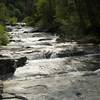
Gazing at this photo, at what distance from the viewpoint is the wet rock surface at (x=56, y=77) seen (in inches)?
451

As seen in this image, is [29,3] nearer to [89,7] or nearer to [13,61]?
[89,7]

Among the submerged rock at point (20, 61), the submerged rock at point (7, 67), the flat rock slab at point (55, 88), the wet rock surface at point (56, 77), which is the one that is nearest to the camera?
the flat rock slab at point (55, 88)

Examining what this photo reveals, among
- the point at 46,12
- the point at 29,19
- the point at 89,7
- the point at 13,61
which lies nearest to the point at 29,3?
the point at 29,19

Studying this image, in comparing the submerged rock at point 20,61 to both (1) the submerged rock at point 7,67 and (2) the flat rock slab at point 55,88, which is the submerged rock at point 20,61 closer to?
(1) the submerged rock at point 7,67

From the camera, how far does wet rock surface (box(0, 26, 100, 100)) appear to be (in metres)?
11.5

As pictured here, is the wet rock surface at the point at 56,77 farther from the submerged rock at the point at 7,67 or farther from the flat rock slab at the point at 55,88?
the submerged rock at the point at 7,67

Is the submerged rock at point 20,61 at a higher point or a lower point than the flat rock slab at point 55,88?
lower

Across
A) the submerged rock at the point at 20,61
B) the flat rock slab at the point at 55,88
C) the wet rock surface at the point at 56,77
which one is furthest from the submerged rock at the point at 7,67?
the flat rock slab at the point at 55,88

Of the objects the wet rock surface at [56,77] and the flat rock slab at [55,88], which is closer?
the flat rock slab at [55,88]

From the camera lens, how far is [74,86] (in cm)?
1237

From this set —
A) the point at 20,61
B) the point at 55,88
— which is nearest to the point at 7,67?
the point at 20,61

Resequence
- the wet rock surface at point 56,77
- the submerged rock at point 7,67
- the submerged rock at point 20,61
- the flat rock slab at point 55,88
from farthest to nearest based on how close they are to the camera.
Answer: the submerged rock at point 20,61 → the submerged rock at point 7,67 → the wet rock surface at point 56,77 → the flat rock slab at point 55,88

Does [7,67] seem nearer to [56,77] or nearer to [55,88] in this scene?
[56,77]

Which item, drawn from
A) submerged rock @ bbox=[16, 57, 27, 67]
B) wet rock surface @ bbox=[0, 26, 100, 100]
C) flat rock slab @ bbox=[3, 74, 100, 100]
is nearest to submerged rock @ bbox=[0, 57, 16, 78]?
wet rock surface @ bbox=[0, 26, 100, 100]
